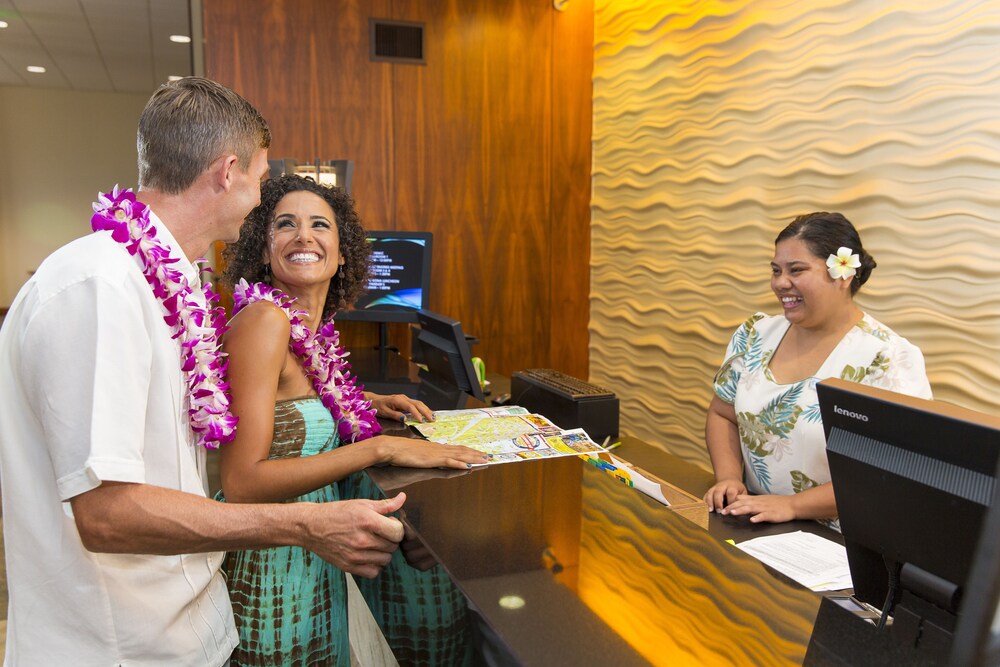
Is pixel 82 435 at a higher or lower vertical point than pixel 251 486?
higher

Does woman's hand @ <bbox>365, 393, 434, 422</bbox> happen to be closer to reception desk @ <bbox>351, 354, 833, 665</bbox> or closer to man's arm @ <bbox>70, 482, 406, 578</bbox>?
reception desk @ <bbox>351, 354, 833, 665</bbox>

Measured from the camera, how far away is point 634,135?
4926 millimetres

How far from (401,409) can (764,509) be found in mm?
1005

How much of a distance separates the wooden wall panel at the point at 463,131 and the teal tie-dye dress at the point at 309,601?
3187mm

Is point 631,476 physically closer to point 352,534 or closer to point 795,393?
point 352,534

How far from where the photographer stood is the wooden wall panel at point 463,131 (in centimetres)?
453

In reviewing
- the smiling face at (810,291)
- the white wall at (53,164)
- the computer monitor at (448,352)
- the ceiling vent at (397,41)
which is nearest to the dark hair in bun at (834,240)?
the smiling face at (810,291)

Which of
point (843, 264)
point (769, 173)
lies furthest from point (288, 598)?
point (769, 173)

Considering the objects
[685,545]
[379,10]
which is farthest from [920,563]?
[379,10]

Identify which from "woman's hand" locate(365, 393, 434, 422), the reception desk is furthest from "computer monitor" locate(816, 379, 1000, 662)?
"woman's hand" locate(365, 393, 434, 422)

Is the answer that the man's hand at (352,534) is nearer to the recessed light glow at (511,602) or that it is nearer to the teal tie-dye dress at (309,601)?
the teal tie-dye dress at (309,601)

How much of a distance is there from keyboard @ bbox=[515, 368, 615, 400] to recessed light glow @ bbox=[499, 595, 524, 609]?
1.56m

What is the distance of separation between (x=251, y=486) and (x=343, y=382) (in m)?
0.46

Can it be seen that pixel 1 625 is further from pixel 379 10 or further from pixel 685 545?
pixel 379 10
